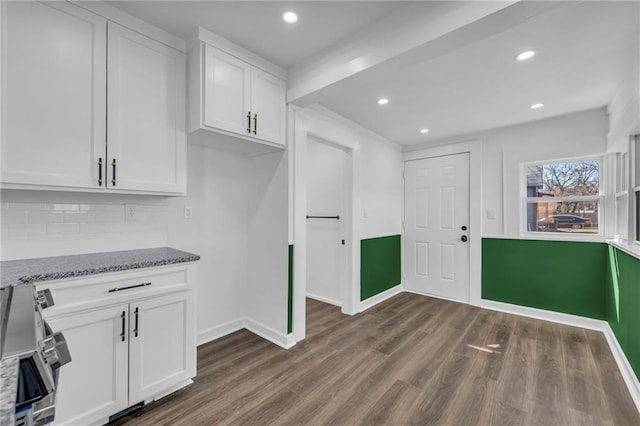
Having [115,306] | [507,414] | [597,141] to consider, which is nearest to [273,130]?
[115,306]

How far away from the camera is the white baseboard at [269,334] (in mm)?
2535

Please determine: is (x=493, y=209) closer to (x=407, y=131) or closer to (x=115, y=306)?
(x=407, y=131)

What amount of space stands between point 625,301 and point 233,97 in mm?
3477

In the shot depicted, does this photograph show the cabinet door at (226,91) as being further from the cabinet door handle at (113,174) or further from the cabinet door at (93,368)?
the cabinet door at (93,368)

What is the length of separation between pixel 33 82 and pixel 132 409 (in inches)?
76.5

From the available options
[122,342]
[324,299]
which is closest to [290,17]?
[122,342]

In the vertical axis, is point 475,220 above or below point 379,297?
above

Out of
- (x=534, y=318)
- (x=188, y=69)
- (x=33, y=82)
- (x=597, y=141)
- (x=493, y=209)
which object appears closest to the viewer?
(x=33, y=82)

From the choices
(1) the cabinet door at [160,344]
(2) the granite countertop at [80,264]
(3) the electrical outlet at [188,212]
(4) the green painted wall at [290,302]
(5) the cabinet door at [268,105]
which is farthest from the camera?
(4) the green painted wall at [290,302]

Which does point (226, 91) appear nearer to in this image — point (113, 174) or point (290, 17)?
point (290, 17)

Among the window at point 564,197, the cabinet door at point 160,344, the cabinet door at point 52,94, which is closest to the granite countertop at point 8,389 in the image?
the cabinet door at point 160,344

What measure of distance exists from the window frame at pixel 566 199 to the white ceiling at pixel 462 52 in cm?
56

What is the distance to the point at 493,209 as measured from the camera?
358 cm

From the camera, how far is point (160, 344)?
1755mm
